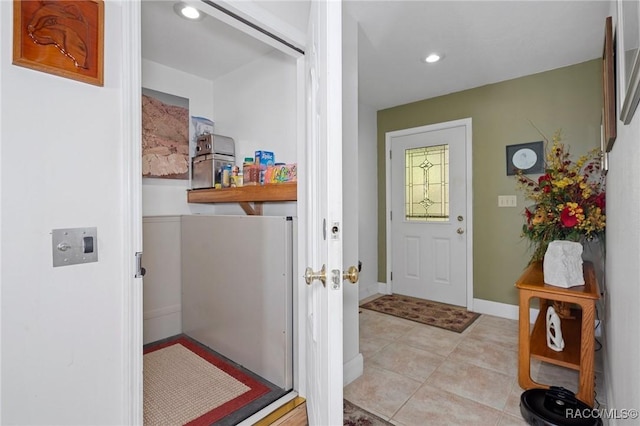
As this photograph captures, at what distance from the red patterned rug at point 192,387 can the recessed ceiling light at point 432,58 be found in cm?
273

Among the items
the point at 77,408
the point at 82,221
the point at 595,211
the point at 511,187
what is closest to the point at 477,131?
the point at 511,187

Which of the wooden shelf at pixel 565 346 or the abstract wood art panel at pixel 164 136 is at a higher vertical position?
the abstract wood art panel at pixel 164 136

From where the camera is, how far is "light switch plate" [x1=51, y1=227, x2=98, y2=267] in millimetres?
913

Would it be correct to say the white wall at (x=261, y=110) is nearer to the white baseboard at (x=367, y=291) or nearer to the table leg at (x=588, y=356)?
the table leg at (x=588, y=356)

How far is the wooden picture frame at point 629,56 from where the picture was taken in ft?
2.53

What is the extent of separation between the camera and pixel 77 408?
37.1 inches

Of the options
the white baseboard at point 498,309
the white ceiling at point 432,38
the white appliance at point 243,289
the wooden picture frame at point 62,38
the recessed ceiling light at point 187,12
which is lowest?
the white baseboard at point 498,309

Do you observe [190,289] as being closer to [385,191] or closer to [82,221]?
[82,221]

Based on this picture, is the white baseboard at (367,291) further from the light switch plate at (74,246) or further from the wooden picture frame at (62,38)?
the wooden picture frame at (62,38)

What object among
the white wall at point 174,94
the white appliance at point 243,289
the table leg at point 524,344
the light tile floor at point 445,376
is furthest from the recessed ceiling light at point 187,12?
the table leg at point 524,344

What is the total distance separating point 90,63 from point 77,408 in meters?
1.06

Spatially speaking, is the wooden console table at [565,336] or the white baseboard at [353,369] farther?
the white baseboard at [353,369]

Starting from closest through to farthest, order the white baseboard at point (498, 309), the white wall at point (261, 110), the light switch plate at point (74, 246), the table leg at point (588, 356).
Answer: the light switch plate at point (74, 246), the table leg at point (588, 356), the white wall at point (261, 110), the white baseboard at point (498, 309)

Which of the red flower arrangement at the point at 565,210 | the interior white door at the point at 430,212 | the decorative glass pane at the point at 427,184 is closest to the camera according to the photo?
the red flower arrangement at the point at 565,210
